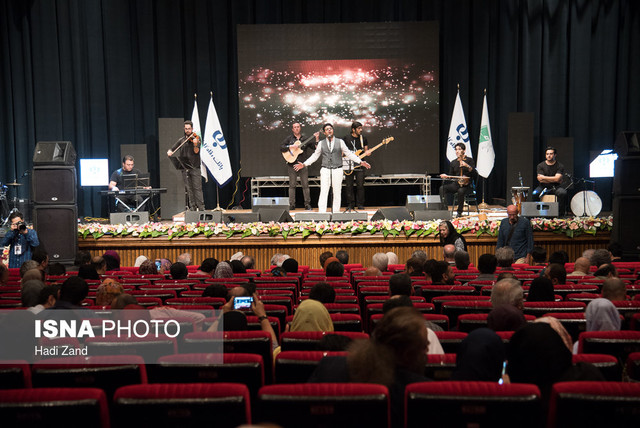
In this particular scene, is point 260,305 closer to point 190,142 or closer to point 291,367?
point 291,367

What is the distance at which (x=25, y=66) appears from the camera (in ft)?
49.8

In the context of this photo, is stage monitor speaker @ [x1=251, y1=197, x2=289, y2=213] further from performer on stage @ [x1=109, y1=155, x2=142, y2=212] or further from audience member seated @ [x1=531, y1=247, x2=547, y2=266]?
audience member seated @ [x1=531, y1=247, x2=547, y2=266]

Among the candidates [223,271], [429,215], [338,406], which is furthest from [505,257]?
[338,406]

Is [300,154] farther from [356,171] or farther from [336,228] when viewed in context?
[336,228]

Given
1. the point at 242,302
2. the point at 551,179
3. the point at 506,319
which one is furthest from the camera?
the point at 551,179

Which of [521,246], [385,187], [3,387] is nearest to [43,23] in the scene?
[385,187]

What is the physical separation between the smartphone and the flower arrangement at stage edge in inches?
225

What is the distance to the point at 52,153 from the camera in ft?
30.1

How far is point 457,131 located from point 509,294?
1149 centimetres

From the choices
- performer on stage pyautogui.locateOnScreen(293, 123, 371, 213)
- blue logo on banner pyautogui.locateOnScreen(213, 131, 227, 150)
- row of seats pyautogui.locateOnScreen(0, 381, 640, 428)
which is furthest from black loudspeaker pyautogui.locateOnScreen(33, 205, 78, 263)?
row of seats pyautogui.locateOnScreen(0, 381, 640, 428)

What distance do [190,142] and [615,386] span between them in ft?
35.8

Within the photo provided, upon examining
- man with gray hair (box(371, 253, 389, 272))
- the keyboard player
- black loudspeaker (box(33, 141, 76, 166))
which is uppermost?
black loudspeaker (box(33, 141, 76, 166))

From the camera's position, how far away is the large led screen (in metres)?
15.3

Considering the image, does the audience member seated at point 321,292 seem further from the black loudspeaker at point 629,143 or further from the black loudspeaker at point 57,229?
the black loudspeaker at point 629,143
